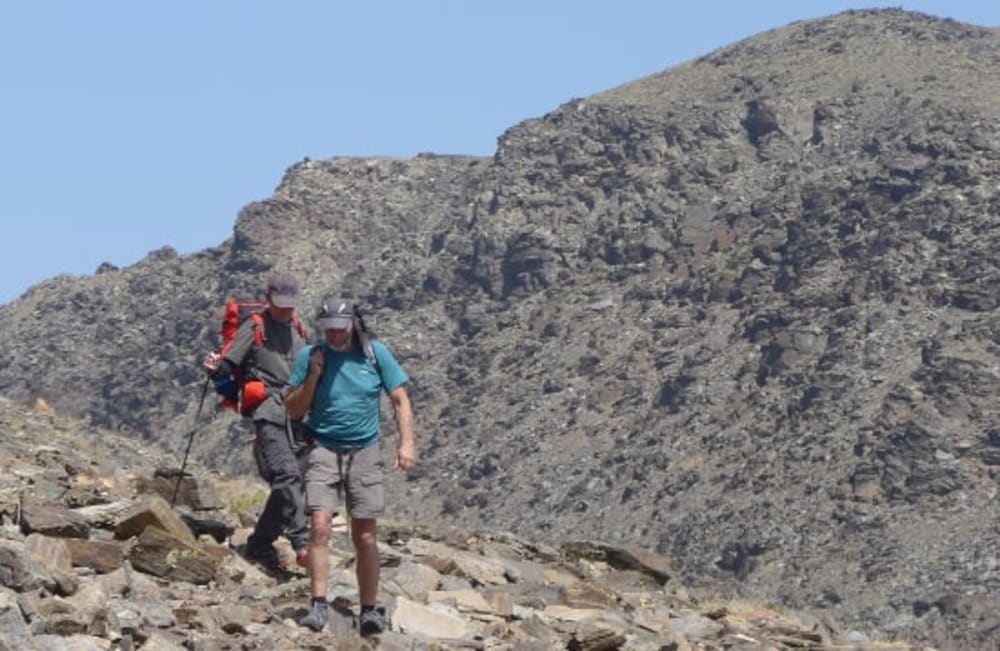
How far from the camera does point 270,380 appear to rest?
12.1 m

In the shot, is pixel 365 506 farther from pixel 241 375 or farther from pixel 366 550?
pixel 241 375

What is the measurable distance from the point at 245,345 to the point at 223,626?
82.6 inches

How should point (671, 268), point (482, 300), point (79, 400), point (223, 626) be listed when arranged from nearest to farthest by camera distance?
point (223, 626) < point (671, 268) < point (482, 300) < point (79, 400)

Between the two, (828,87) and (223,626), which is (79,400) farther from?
(223,626)

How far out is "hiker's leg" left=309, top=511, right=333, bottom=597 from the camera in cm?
1066

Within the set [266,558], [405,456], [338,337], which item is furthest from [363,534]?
[266,558]

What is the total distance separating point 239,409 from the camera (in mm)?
12078

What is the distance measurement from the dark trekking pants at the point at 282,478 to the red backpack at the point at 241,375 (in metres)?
0.15

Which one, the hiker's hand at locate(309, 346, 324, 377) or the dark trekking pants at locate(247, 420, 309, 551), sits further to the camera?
the dark trekking pants at locate(247, 420, 309, 551)

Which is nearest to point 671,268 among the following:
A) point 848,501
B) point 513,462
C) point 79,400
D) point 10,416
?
point 513,462

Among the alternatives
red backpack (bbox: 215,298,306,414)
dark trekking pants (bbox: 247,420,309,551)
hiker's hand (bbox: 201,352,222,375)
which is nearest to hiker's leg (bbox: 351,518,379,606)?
dark trekking pants (bbox: 247,420,309,551)

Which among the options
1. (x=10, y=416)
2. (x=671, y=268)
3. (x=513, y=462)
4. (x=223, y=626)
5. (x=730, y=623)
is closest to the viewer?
(x=223, y=626)

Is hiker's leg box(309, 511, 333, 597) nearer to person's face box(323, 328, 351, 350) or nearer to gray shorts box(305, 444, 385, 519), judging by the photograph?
gray shorts box(305, 444, 385, 519)

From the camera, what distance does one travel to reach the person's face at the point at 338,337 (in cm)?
1069
